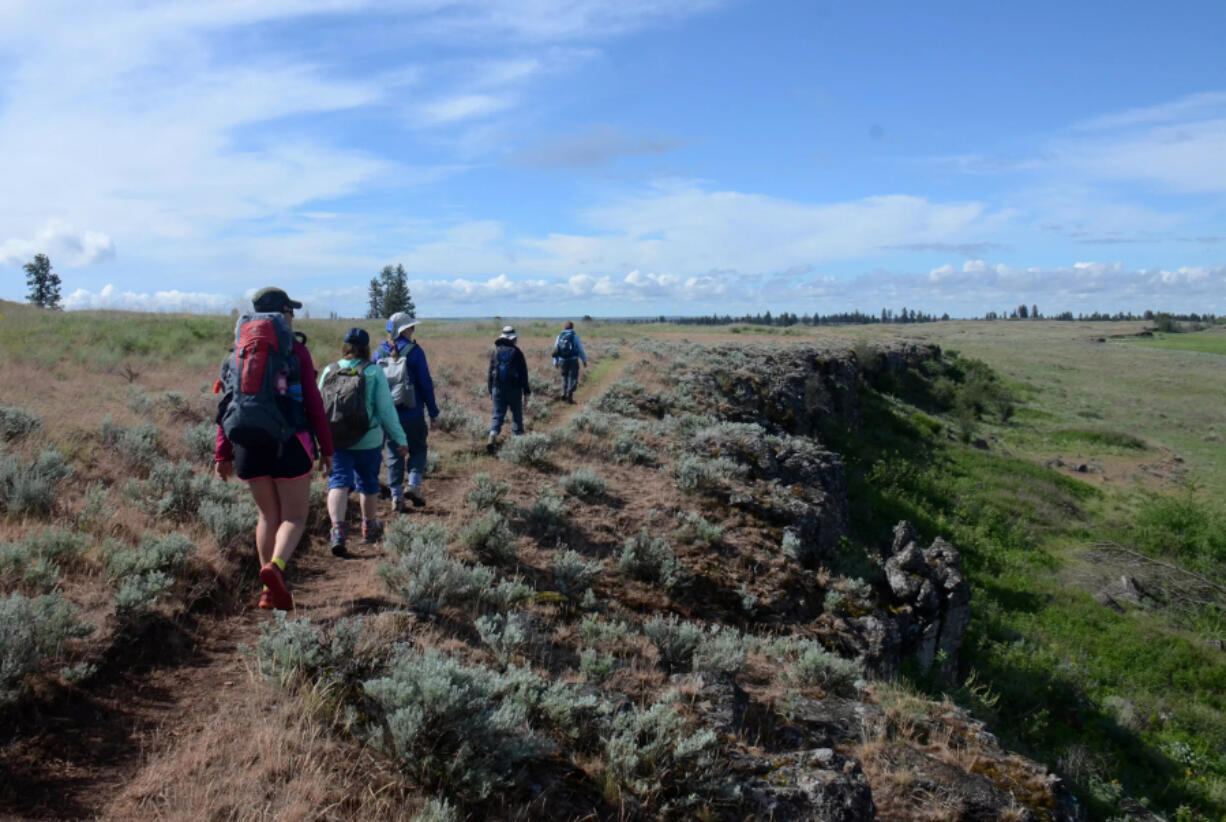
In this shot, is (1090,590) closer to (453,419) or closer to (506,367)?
(506,367)

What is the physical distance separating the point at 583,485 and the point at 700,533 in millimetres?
1822

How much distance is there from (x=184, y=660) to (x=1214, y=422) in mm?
62041

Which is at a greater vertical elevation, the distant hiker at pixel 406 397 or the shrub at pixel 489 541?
the distant hiker at pixel 406 397

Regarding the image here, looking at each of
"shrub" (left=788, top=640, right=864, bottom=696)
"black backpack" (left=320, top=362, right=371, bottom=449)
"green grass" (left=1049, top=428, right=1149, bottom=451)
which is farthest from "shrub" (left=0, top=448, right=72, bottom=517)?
"green grass" (left=1049, top=428, right=1149, bottom=451)

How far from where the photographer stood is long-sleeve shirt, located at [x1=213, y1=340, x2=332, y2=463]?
5.23 m

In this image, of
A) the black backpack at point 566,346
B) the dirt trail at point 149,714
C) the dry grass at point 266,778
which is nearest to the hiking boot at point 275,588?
the dirt trail at point 149,714

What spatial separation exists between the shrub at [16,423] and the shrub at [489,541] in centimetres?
546

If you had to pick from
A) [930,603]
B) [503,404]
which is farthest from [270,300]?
[930,603]

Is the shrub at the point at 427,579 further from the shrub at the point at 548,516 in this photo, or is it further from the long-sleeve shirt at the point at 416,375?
the long-sleeve shirt at the point at 416,375

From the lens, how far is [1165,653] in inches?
648

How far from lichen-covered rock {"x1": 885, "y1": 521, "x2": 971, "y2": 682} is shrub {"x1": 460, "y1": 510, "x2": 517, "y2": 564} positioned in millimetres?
6380

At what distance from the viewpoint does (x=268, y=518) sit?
526 centimetres

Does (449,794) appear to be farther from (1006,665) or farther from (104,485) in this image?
(1006,665)

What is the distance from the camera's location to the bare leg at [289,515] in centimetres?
518
